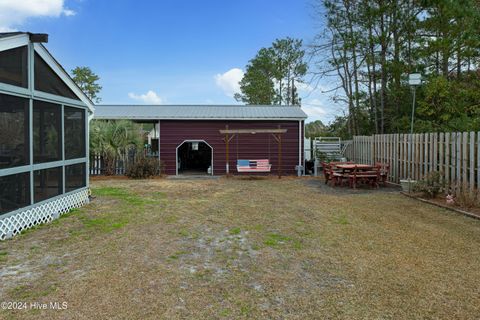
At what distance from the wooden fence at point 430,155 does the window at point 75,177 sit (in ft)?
27.6

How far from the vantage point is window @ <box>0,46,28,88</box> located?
5004mm

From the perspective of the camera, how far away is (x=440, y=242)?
4.88 meters

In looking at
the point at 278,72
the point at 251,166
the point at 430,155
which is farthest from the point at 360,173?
the point at 278,72

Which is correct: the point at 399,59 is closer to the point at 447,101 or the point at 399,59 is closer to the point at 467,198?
the point at 447,101

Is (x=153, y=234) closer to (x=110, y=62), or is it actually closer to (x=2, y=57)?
(x=2, y=57)

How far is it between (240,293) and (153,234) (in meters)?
2.52

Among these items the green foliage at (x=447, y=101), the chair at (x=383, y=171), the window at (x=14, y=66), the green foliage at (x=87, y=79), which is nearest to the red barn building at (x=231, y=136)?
the chair at (x=383, y=171)

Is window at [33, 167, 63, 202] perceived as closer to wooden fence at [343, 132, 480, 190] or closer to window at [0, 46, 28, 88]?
window at [0, 46, 28, 88]

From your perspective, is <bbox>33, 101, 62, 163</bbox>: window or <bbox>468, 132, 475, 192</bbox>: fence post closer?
<bbox>33, 101, 62, 163</bbox>: window

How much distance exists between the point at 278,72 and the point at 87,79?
67.6ft

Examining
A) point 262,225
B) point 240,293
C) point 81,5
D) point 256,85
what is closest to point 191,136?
point 81,5

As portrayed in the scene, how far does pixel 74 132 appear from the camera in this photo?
7285 mm

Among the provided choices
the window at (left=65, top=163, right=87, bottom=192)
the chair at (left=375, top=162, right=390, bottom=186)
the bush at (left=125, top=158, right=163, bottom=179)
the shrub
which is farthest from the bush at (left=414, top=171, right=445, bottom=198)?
the bush at (left=125, top=158, right=163, bottom=179)

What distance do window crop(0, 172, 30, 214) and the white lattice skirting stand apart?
0.14 metres
